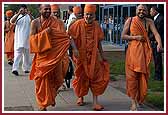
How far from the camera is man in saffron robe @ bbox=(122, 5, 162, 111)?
22.3ft

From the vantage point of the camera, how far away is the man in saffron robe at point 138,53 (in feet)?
22.3

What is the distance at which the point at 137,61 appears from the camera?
267 inches

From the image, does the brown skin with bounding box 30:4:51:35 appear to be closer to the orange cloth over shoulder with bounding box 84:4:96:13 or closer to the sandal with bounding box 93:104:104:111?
the orange cloth over shoulder with bounding box 84:4:96:13

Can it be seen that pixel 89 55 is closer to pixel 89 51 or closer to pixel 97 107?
pixel 89 51

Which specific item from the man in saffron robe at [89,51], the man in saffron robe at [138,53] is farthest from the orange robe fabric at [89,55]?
the man in saffron robe at [138,53]

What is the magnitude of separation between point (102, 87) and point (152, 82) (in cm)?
277

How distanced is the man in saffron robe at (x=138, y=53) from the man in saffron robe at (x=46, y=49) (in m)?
1.00

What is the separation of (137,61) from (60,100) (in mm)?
1792

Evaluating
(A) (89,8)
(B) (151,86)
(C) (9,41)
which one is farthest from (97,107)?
(C) (9,41)

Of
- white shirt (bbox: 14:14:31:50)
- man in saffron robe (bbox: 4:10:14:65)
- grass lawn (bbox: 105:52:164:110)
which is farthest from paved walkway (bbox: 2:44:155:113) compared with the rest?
man in saffron robe (bbox: 4:10:14:65)

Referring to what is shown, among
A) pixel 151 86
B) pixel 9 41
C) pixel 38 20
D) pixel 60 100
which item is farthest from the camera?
pixel 9 41

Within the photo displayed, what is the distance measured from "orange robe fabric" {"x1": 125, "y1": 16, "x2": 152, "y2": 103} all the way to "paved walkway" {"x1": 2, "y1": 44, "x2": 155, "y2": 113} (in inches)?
16.6

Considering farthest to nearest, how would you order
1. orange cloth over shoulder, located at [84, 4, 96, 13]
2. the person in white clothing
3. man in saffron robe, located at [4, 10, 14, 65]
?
man in saffron robe, located at [4, 10, 14, 65]
the person in white clothing
orange cloth over shoulder, located at [84, 4, 96, 13]

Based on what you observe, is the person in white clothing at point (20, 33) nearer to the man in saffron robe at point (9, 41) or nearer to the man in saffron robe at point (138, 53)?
the man in saffron robe at point (9, 41)
